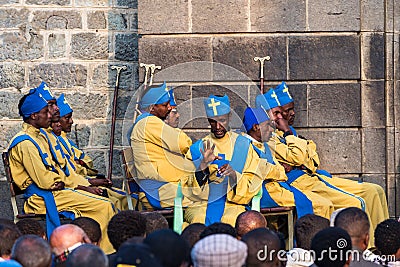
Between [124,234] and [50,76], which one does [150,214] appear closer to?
[124,234]

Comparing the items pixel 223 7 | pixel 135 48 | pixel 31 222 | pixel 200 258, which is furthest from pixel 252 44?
pixel 200 258

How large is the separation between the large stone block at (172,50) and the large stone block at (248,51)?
119 mm

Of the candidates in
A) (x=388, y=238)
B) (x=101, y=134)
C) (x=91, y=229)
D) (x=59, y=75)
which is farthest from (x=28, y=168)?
(x=388, y=238)

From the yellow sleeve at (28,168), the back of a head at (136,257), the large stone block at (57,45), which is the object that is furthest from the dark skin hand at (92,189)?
the back of a head at (136,257)

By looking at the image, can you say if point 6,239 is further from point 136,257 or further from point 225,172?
point 225,172

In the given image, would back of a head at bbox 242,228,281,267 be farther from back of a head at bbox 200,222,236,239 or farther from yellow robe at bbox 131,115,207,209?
yellow robe at bbox 131,115,207,209

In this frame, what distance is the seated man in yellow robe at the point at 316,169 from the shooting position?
8.71m

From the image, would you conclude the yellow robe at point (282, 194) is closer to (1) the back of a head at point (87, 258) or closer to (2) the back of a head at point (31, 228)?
(2) the back of a head at point (31, 228)

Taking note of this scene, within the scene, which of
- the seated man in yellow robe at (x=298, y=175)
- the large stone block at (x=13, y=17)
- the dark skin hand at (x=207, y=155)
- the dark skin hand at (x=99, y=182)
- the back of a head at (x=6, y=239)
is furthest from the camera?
the large stone block at (x=13, y=17)

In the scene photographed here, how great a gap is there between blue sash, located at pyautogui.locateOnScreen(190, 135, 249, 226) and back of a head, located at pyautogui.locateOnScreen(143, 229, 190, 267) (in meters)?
3.16

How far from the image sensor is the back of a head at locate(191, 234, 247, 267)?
4.30 metres

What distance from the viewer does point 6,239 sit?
5520 mm

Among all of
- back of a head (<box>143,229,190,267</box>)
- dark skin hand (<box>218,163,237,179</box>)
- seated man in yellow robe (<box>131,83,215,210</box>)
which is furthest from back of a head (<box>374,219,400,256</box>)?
seated man in yellow robe (<box>131,83,215,210</box>)

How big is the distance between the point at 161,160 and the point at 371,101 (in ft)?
6.99
